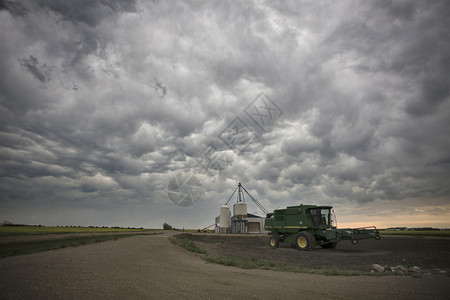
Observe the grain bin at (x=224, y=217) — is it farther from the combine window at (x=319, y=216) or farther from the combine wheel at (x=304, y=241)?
the combine window at (x=319, y=216)

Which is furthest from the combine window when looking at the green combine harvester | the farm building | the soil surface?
the farm building

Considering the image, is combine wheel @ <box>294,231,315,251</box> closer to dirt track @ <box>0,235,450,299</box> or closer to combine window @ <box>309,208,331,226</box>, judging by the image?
combine window @ <box>309,208,331,226</box>

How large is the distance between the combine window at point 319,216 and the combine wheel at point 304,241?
1.66 metres

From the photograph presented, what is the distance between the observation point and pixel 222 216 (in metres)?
68.8

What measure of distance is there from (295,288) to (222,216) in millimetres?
62266

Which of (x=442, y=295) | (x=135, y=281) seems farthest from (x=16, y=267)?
(x=442, y=295)

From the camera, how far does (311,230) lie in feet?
84.3

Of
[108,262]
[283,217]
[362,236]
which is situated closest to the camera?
[108,262]

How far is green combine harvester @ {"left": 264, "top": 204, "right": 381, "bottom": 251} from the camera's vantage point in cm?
2414

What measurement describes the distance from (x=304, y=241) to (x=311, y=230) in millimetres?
1707

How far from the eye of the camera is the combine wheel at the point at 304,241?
23.8 m

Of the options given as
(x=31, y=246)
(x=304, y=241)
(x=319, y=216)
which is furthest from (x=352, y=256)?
(x=31, y=246)

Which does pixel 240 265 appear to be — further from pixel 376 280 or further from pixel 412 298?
pixel 412 298

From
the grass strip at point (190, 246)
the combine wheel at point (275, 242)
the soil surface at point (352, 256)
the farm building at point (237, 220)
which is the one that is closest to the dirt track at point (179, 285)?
the soil surface at point (352, 256)
